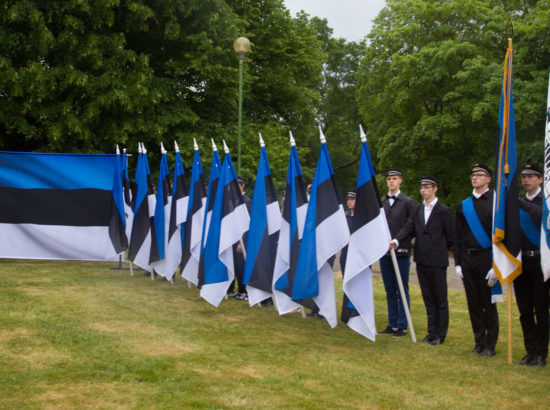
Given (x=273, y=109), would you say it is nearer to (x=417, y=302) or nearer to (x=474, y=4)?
(x=474, y=4)

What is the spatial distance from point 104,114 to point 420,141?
45.4 feet

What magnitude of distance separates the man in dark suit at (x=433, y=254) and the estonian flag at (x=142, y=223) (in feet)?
18.5

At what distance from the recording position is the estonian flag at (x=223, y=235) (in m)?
8.03

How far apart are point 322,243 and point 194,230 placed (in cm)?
297

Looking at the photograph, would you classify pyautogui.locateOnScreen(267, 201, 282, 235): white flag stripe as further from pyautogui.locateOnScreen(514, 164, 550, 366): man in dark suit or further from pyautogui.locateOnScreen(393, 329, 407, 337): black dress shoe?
pyautogui.locateOnScreen(514, 164, 550, 366): man in dark suit

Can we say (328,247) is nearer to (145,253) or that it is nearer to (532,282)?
(532,282)

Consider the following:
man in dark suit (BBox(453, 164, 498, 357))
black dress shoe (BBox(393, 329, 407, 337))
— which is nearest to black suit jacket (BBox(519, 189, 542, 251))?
man in dark suit (BBox(453, 164, 498, 357))

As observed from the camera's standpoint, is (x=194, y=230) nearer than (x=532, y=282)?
No

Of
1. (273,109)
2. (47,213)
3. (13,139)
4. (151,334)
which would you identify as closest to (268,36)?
(273,109)

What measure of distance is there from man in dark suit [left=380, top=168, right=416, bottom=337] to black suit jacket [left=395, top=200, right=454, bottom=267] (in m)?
0.22

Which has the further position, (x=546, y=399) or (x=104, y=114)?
(x=104, y=114)

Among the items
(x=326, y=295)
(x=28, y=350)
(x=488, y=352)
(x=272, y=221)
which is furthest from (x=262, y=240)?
(x=28, y=350)

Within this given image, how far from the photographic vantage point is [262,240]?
7.85 metres

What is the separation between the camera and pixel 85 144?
57.3ft
